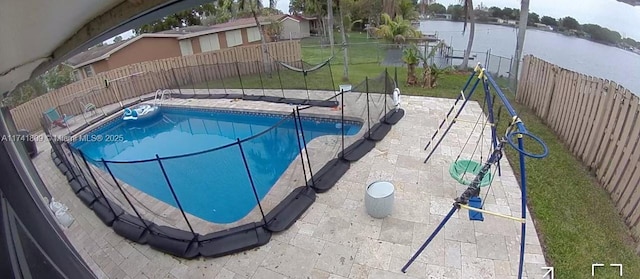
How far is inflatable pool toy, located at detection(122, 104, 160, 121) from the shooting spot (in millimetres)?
10359

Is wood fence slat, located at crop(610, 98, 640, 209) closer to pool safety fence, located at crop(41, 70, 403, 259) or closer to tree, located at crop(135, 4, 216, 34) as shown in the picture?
pool safety fence, located at crop(41, 70, 403, 259)

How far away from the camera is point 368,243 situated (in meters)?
3.99

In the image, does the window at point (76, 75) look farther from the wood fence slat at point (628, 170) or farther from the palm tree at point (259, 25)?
the wood fence slat at point (628, 170)

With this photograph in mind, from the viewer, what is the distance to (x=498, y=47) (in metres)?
14.2

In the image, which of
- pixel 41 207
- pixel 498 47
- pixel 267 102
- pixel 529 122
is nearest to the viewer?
pixel 41 207

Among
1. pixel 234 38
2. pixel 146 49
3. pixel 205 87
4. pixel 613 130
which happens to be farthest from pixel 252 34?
pixel 613 130

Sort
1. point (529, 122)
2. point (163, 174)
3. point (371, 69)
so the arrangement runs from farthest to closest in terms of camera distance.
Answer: point (371, 69), point (529, 122), point (163, 174)

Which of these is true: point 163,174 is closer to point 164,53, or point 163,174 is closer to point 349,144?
point 349,144

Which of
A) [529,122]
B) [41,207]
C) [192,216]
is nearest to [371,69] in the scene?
[529,122]

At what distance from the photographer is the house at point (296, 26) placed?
25.9m

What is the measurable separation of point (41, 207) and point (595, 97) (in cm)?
700

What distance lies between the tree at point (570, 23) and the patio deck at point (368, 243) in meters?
12.6

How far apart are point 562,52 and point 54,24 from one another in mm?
16265

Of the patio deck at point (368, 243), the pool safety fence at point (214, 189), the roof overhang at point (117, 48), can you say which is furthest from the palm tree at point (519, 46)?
the roof overhang at point (117, 48)
